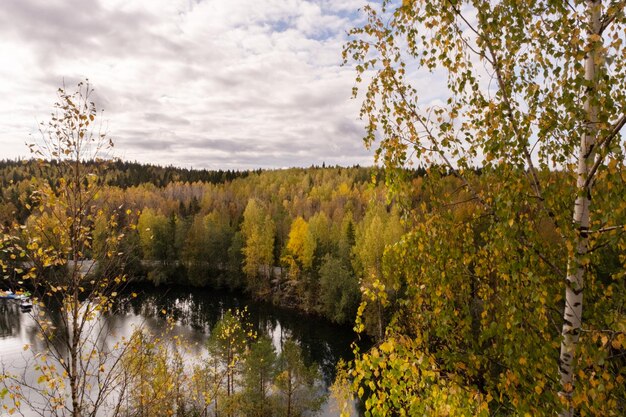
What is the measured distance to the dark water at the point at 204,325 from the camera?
99.1 feet

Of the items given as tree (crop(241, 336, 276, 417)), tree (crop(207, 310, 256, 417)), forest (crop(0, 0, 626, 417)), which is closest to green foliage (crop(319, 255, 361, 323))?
tree (crop(207, 310, 256, 417))

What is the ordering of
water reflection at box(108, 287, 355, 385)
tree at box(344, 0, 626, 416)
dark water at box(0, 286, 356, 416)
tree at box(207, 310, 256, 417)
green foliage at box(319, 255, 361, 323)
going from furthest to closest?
green foliage at box(319, 255, 361, 323) < water reflection at box(108, 287, 355, 385) < dark water at box(0, 286, 356, 416) < tree at box(207, 310, 256, 417) < tree at box(344, 0, 626, 416)

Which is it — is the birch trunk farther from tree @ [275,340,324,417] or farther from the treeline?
the treeline

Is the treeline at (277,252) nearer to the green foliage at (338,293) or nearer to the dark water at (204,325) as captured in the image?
the green foliage at (338,293)

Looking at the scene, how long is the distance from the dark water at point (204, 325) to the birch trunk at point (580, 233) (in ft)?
71.1

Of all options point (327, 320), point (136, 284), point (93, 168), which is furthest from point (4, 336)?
point (93, 168)

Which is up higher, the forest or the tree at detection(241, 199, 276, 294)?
the forest

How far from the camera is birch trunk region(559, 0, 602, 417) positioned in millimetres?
3070

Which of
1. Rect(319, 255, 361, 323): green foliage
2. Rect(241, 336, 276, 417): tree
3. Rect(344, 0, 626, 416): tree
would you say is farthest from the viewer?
Rect(319, 255, 361, 323): green foliage

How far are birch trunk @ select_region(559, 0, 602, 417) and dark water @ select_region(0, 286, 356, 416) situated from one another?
21672mm

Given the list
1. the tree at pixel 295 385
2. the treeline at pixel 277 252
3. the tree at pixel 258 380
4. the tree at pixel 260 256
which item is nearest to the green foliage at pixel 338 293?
the treeline at pixel 277 252

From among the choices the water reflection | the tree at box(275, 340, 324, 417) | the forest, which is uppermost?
the forest

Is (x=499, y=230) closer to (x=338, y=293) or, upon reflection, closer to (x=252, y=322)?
(x=338, y=293)

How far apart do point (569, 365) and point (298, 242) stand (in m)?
46.2
